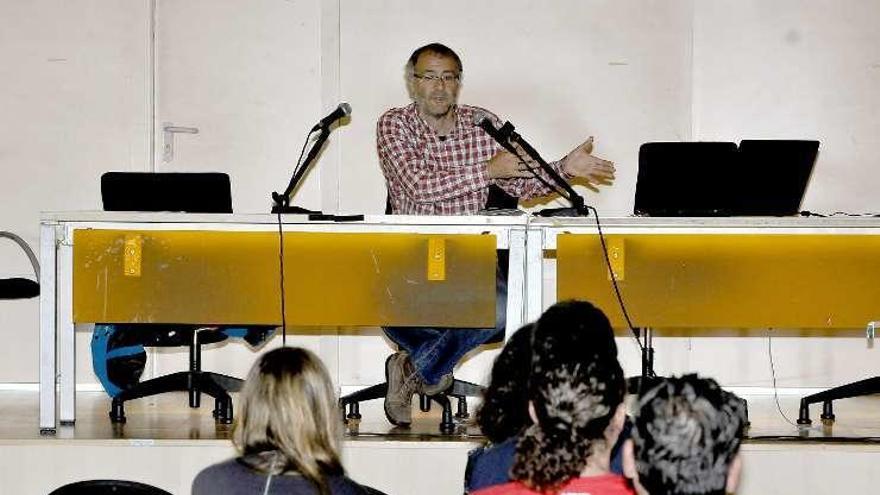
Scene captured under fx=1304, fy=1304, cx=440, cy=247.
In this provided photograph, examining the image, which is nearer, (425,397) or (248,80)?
(425,397)

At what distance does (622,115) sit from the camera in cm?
619

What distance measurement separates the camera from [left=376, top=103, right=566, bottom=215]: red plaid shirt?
4832mm

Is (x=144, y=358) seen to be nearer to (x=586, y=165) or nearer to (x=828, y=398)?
(x=586, y=165)

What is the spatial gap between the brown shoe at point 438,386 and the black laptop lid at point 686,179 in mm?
928

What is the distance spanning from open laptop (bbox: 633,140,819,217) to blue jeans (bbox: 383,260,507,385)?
0.68 metres

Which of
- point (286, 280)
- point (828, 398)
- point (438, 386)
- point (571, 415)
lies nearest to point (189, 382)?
point (286, 280)

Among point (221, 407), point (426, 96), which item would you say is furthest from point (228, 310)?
point (426, 96)

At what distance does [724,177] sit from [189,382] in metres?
2.13

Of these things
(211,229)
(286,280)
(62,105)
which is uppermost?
(62,105)

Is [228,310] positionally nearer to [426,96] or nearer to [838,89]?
[426,96]

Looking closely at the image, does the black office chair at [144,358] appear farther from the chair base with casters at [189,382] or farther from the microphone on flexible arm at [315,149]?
the microphone on flexible arm at [315,149]

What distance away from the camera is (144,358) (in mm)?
5125

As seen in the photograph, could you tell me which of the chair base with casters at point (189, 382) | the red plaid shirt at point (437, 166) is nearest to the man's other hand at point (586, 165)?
the red plaid shirt at point (437, 166)

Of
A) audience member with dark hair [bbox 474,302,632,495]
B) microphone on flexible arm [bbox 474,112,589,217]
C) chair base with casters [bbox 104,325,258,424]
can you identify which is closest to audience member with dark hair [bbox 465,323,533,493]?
audience member with dark hair [bbox 474,302,632,495]
